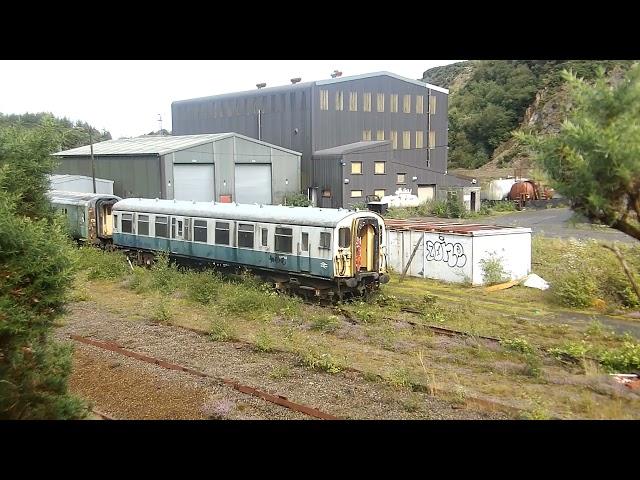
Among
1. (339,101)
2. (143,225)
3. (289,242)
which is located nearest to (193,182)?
(339,101)

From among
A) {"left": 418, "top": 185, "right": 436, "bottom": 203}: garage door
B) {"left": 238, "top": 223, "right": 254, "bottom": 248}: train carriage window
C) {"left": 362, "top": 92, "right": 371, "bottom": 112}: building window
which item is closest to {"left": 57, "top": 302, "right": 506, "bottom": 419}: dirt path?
{"left": 238, "top": 223, "right": 254, "bottom": 248}: train carriage window

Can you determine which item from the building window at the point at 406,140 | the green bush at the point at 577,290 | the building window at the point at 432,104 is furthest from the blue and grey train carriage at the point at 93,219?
the building window at the point at 432,104

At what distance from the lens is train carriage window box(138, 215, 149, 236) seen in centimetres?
2097

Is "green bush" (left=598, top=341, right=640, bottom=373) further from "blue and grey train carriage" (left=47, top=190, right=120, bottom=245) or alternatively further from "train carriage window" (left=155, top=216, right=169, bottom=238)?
"blue and grey train carriage" (left=47, top=190, right=120, bottom=245)

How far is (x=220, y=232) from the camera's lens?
17891mm

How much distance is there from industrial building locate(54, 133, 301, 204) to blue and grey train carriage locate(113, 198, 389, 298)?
47.2ft

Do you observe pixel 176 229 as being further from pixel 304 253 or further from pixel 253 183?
pixel 253 183

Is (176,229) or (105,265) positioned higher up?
(176,229)

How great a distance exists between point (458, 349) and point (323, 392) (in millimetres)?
3390

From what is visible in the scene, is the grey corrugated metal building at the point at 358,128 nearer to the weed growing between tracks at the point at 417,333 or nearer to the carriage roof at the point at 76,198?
the carriage roof at the point at 76,198

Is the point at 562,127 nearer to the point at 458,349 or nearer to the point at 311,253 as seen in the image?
the point at 458,349

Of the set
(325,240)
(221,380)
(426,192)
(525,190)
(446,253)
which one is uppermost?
(525,190)

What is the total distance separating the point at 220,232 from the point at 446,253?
7059mm

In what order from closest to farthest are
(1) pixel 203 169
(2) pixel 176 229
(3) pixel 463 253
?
(3) pixel 463 253, (2) pixel 176 229, (1) pixel 203 169
